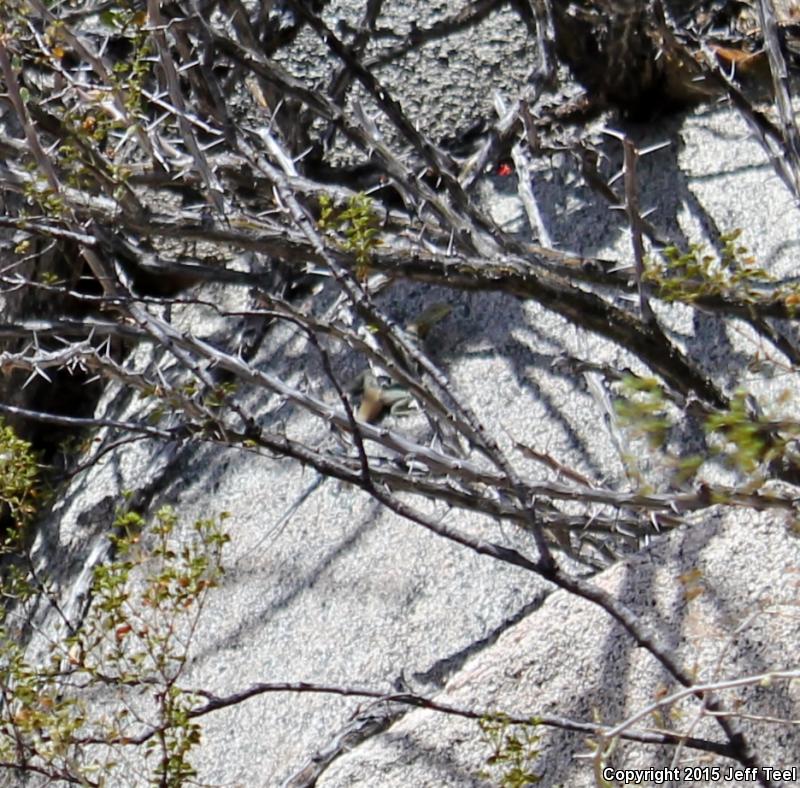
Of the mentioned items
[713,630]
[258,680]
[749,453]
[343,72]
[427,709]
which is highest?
[749,453]

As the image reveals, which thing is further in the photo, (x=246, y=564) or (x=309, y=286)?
(x=309, y=286)

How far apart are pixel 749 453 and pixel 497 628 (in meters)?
1.27

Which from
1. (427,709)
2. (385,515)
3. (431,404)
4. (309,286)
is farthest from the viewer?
(309,286)

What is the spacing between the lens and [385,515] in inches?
118

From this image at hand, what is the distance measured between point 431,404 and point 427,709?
0.59 metres

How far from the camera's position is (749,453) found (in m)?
1.49

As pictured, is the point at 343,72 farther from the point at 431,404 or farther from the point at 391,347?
the point at 431,404

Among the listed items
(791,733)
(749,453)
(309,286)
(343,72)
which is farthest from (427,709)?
(343,72)

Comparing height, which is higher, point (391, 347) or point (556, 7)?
point (556, 7)

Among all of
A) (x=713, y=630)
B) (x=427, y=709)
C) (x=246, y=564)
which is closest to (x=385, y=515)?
(x=246, y=564)

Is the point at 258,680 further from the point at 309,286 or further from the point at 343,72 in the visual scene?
the point at 343,72

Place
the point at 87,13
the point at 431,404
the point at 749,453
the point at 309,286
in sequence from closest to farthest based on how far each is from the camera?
the point at 749,453 < the point at 431,404 < the point at 87,13 < the point at 309,286

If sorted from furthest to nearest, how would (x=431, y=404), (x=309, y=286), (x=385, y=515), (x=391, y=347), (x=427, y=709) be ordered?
(x=309, y=286) < (x=385, y=515) < (x=391, y=347) < (x=431, y=404) < (x=427, y=709)

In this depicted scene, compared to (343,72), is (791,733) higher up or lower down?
lower down
